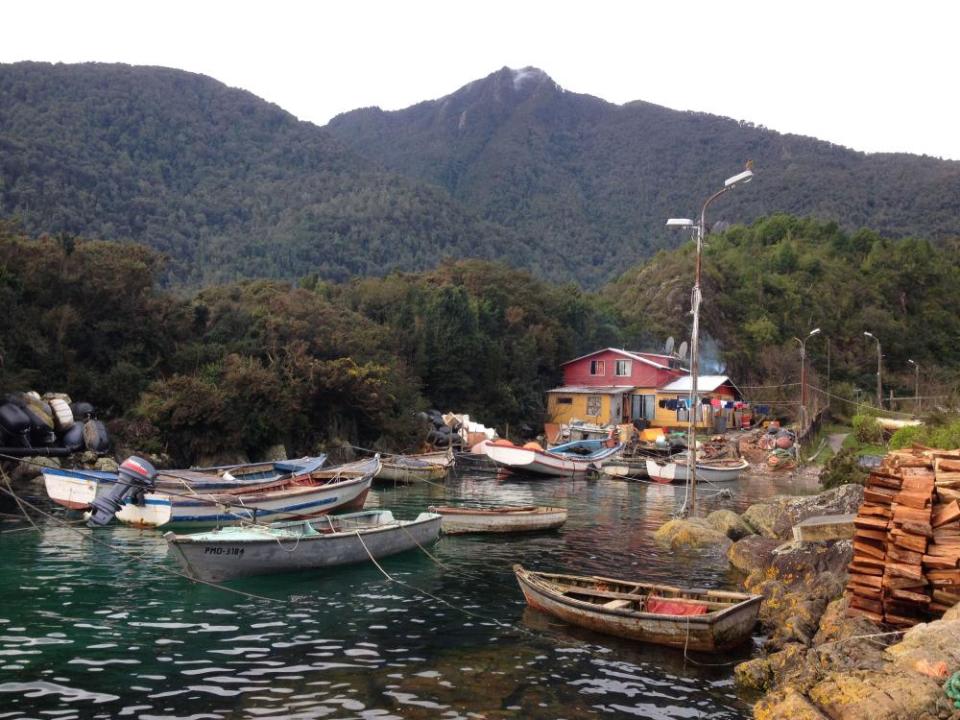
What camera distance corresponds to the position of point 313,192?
117 meters

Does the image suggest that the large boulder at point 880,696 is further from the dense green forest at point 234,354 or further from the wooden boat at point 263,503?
the dense green forest at point 234,354

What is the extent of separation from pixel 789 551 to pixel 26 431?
27.8m

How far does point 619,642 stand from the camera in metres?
14.2

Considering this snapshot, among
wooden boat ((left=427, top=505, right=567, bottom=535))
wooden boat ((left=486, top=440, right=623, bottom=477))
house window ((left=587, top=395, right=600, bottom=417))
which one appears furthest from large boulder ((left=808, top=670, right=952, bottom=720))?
house window ((left=587, top=395, right=600, bottom=417))

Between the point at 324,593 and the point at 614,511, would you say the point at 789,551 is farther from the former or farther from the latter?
the point at 614,511

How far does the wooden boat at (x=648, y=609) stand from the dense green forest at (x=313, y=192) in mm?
60578

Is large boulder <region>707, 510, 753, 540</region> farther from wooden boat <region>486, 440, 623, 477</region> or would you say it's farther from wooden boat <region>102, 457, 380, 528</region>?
wooden boat <region>486, 440, 623, 477</region>

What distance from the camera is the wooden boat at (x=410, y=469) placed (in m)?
39.0

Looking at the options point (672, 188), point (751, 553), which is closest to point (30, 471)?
point (751, 553)

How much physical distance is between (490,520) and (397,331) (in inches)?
1293

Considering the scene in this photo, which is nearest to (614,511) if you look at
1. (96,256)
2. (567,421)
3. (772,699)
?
(772,699)

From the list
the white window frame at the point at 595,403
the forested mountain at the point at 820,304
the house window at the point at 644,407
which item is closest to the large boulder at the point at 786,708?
the white window frame at the point at 595,403

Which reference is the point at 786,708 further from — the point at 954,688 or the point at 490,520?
the point at 490,520

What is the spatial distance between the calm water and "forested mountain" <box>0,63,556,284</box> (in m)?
72.6
